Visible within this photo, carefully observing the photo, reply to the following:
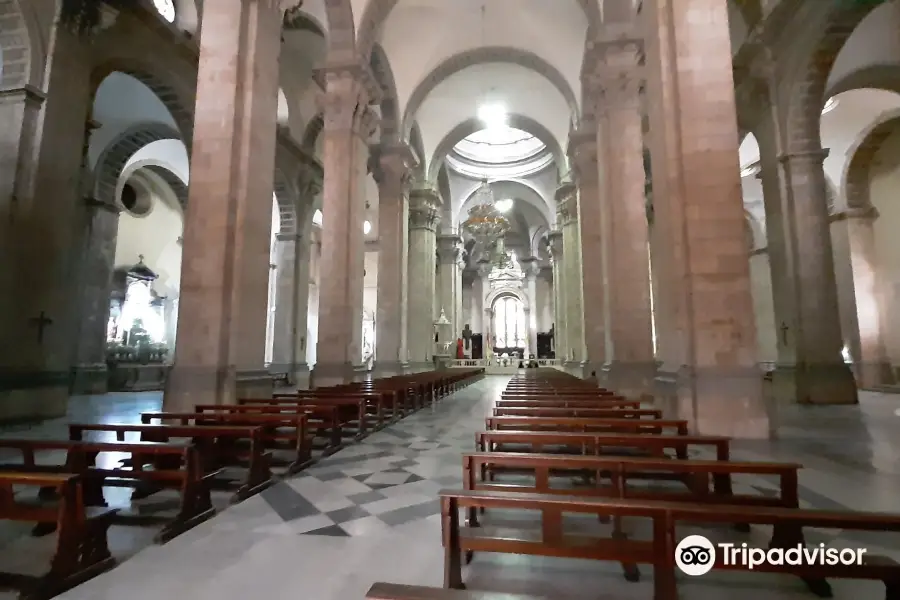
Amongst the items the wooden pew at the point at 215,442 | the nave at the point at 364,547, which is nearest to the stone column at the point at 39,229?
the wooden pew at the point at 215,442

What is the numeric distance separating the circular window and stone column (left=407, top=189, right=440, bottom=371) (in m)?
9.88

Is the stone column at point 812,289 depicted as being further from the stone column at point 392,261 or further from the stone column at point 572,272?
the stone column at point 392,261

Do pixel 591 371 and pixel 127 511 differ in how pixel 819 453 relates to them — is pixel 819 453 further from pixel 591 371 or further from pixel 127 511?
pixel 591 371

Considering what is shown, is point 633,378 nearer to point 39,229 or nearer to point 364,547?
point 364,547

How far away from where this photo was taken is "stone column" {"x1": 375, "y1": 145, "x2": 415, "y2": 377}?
48.5 ft

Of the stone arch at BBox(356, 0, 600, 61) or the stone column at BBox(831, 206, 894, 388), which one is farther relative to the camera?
the stone column at BBox(831, 206, 894, 388)

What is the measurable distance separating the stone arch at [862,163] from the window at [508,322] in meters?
22.6

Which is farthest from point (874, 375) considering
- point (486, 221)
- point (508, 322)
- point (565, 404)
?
point (508, 322)

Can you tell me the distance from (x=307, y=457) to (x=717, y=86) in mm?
6070

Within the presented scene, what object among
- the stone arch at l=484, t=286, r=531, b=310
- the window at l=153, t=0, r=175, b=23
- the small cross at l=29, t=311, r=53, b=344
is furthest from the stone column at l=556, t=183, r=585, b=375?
the stone arch at l=484, t=286, r=531, b=310

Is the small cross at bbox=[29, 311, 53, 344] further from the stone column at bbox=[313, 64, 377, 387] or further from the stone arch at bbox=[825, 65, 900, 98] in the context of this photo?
the stone arch at bbox=[825, 65, 900, 98]

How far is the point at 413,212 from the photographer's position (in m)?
19.1

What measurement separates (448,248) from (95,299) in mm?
16543

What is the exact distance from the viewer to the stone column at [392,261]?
582 inches
